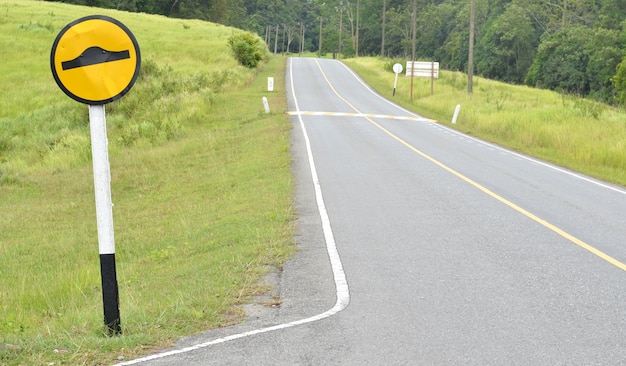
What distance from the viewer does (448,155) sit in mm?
17844

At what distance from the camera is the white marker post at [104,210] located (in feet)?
16.6

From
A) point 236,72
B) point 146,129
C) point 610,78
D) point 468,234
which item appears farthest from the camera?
point 610,78

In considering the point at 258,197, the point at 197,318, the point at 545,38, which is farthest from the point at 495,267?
the point at 545,38

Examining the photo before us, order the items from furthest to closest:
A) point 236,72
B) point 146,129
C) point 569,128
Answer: point 236,72, point 146,129, point 569,128

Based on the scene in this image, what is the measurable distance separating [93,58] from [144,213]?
9.24 metres

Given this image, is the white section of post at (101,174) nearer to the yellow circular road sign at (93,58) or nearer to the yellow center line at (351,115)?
the yellow circular road sign at (93,58)

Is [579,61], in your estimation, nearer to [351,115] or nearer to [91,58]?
[351,115]

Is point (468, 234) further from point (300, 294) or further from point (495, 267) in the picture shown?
point (300, 294)

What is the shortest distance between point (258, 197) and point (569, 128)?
44.8ft

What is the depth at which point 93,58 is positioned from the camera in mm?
4930

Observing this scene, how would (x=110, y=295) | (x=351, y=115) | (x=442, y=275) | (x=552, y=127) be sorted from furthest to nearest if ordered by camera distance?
(x=351, y=115), (x=552, y=127), (x=442, y=275), (x=110, y=295)

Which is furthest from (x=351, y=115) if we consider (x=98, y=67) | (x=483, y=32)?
(x=483, y=32)

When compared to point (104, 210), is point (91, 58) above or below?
above

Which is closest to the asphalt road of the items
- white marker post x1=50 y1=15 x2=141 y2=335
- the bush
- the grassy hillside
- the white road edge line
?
the white road edge line
